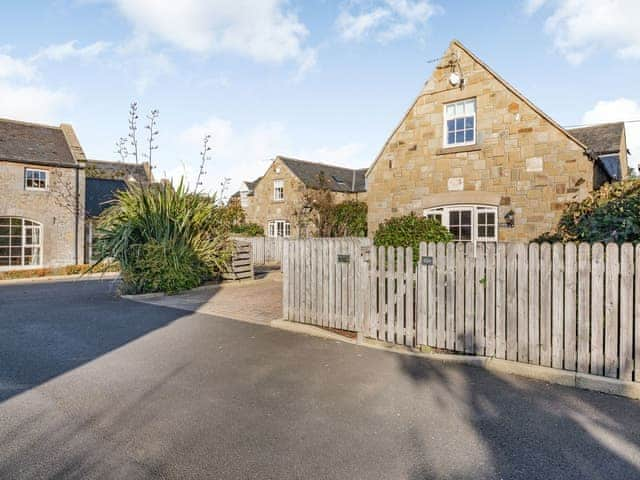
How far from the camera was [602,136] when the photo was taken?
64.7 ft

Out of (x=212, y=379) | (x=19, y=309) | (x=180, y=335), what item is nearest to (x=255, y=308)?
(x=180, y=335)

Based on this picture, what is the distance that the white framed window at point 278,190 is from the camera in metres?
32.0

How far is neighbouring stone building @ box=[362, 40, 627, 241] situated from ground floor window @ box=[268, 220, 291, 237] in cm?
1780

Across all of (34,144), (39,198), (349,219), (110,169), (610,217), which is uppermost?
(110,169)

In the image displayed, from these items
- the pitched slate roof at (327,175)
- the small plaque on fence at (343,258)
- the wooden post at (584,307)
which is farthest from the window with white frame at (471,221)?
the pitched slate roof at (327,175)

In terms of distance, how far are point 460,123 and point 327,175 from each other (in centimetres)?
2224

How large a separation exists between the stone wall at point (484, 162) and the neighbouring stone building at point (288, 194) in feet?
54.0

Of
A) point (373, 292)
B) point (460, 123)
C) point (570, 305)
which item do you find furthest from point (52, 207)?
point (570, 305)

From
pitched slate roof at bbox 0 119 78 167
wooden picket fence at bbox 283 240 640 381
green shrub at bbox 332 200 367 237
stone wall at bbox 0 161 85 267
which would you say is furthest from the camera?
green shrub at bbox 332 200 367 237

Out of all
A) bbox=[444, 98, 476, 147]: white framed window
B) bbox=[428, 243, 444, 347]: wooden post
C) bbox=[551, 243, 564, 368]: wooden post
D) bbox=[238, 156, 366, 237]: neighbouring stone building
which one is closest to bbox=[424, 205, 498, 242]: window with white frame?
bbox=[444, 98, 476, 147]: white framed window

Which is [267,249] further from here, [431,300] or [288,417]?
[288,417]

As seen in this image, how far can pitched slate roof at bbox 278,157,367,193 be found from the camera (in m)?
31.5

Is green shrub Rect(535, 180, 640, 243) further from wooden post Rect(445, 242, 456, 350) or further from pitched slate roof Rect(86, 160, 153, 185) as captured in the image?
pitched slate roof Rect(86, 160, 153, 185)

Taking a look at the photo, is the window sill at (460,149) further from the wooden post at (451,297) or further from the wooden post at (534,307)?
the wooden post at (534,307)
